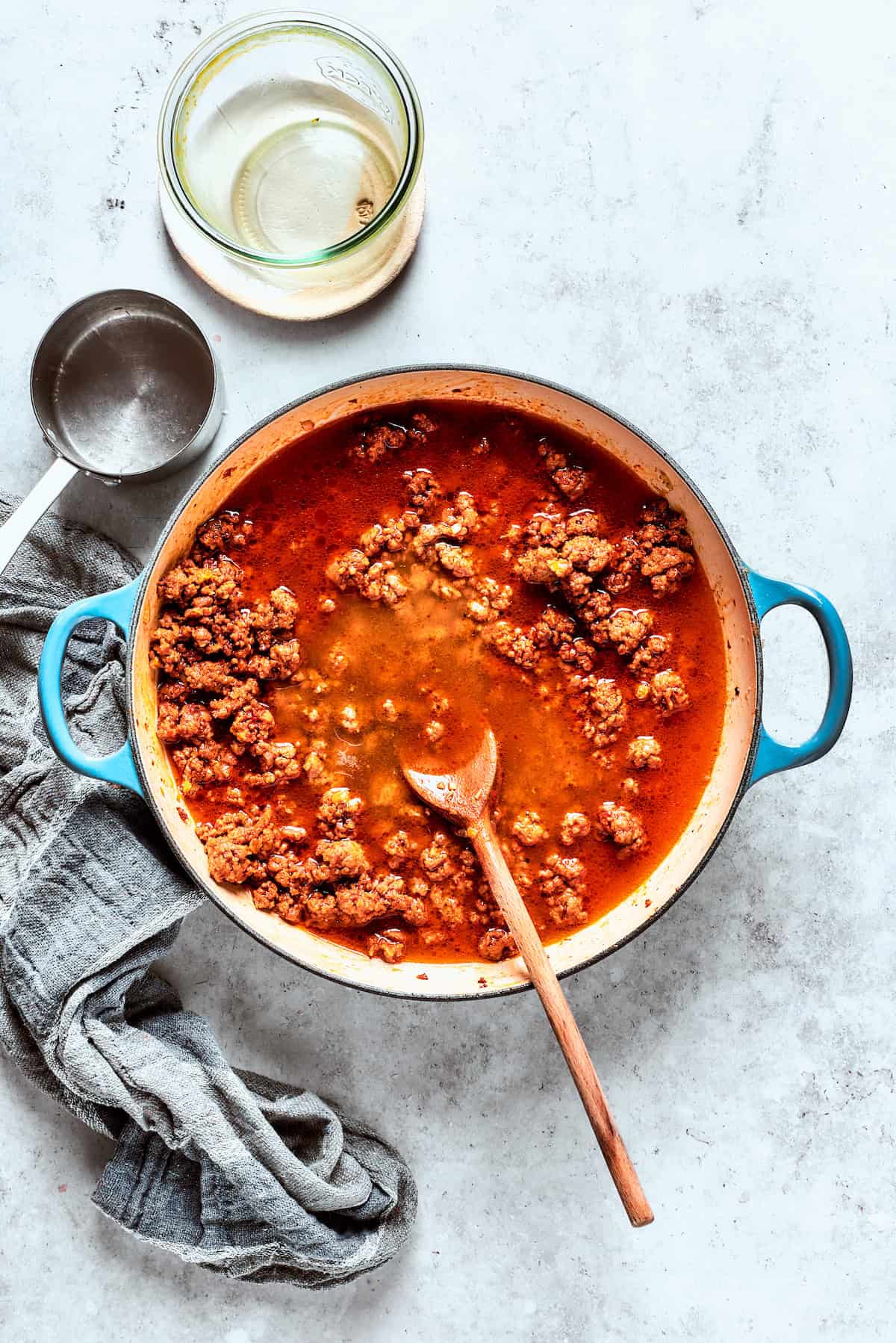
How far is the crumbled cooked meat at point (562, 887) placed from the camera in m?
1.85

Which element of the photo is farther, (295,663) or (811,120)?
(811,120)

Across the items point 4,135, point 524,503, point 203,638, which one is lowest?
point 524,503

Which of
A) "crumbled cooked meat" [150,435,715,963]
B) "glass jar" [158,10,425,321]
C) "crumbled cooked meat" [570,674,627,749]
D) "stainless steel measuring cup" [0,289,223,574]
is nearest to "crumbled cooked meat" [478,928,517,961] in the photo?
"crumbled cooked meat" [150,435,715,963]

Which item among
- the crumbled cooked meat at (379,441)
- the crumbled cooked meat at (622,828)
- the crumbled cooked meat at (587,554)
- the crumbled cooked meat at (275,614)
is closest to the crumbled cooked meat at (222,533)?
the crumbled cooked meat at (275,614)

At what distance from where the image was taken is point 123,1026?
1.91 metres

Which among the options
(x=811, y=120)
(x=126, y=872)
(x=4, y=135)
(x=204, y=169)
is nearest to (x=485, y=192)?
(x=204, y=169)

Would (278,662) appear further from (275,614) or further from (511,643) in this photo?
(511,643)

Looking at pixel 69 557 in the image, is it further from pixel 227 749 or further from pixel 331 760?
pixel 331 760

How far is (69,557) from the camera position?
198 cm

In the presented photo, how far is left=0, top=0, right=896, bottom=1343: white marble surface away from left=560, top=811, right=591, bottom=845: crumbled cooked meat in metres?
0.33

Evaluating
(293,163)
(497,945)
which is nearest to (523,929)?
(497,945)

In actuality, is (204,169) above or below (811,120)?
above

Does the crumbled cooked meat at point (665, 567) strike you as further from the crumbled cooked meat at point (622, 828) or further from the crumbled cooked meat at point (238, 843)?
the crumbled cooked meat at point (238, 843)

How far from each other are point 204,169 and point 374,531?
730 millimetres
